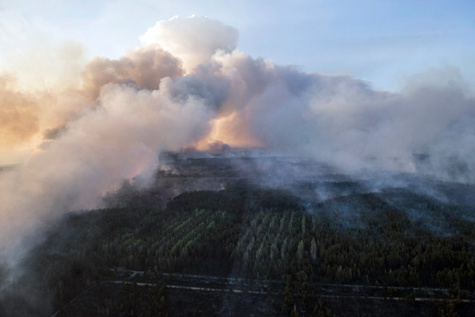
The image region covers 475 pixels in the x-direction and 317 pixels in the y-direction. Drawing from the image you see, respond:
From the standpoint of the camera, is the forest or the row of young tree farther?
the row of young tree

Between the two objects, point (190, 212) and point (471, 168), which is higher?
point (471, 168)

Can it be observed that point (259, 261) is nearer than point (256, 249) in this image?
Yes

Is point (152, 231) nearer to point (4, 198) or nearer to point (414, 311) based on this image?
point (4, 198)

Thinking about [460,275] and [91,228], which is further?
[91,228]

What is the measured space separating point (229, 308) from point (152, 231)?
19.6 metres

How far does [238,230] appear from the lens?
128ft

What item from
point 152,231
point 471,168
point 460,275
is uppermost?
point 471,168

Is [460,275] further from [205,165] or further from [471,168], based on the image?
[205,165]

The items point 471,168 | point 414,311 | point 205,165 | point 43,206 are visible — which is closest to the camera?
point 414,311

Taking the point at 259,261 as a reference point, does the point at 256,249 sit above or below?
above

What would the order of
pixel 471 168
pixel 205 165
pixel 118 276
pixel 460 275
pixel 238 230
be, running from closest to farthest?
pixel 460 275 < pixel 118 276 < pixel 238 230 < pixel 471 168 < pixel 205 165

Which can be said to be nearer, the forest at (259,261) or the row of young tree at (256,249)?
the forest at (259,261)

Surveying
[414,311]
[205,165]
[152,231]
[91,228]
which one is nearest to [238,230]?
[152,231]

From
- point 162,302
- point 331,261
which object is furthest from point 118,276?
point 331,261
